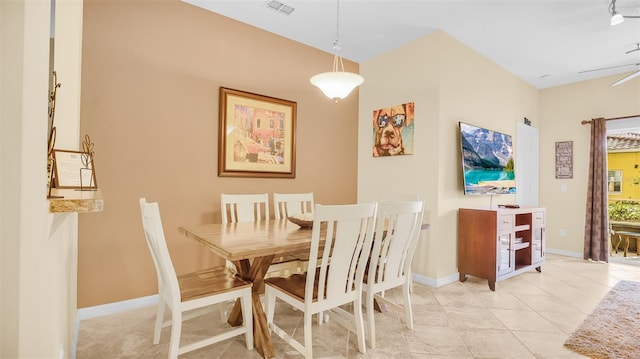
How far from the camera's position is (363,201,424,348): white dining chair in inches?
76.6

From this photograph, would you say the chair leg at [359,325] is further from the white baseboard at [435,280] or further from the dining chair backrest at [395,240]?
the white baseboard at [435,280]

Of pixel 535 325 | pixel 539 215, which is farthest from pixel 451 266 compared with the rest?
pixel 539 215

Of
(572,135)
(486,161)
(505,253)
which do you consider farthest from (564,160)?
(505,253)

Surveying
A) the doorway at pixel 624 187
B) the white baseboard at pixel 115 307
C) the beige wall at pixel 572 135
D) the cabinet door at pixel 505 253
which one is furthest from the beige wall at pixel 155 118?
the doorway at pixel 624 187

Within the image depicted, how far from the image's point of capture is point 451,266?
3484 mm

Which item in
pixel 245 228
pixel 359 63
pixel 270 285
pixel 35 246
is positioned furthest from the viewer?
pixel 359 63

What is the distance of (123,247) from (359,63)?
3588 mm

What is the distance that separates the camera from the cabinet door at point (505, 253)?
3.23 meters

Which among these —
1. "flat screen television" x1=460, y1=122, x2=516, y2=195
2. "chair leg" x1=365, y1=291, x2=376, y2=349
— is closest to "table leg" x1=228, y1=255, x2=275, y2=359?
"chair leg" x1=365, y1=291, x2=376, y2=349

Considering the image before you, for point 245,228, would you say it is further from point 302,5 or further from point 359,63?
point 359,63

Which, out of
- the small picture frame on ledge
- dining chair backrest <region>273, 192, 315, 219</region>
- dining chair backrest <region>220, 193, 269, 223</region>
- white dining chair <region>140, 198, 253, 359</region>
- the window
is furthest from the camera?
the window

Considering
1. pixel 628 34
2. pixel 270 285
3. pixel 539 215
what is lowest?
pixel 270 285

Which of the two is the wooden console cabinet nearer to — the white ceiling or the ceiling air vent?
the white ceiling

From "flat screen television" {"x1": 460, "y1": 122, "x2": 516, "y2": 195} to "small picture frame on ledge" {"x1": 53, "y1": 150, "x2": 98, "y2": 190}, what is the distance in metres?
3.44
